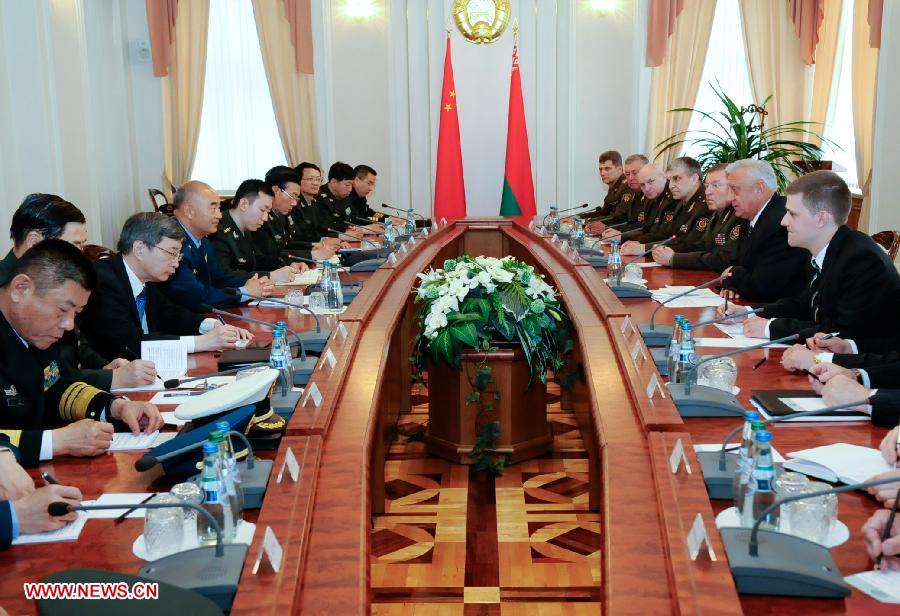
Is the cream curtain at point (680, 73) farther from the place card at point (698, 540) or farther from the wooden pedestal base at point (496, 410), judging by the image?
the place card at point (698, 540)

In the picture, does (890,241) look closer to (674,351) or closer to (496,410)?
(496,410)

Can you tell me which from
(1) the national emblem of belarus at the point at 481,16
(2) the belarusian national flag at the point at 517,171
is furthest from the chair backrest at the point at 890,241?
(2) the belarusian national flag at the point at 517,171

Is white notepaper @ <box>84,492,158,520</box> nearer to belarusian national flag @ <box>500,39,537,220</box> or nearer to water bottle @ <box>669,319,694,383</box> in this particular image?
water bottle @ <box>669,319,694,383</box>

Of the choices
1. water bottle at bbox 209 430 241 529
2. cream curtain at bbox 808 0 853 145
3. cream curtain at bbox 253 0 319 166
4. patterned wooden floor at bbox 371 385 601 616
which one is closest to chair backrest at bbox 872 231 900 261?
patterned wooden floor at bbox 371 385 601 616

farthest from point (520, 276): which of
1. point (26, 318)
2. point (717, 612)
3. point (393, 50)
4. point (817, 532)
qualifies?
point (393, 50)

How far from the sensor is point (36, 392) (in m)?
2.28

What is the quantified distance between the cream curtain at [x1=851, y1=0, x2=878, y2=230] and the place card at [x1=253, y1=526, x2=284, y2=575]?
23.3 feet

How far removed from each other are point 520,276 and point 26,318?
2.06m

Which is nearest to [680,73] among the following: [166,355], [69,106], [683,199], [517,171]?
[517,171]

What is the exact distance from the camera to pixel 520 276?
151 inches

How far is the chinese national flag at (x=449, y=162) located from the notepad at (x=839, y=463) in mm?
7335

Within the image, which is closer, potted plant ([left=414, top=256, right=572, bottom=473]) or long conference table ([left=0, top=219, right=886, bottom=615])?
Result: long conference table ([left=0, top=219, right=886, bottom=615])

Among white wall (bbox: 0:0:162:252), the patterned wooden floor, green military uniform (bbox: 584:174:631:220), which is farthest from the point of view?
green military uniform (bbox: 584:174:631:220)

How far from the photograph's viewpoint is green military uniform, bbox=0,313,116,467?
7.32 ft
